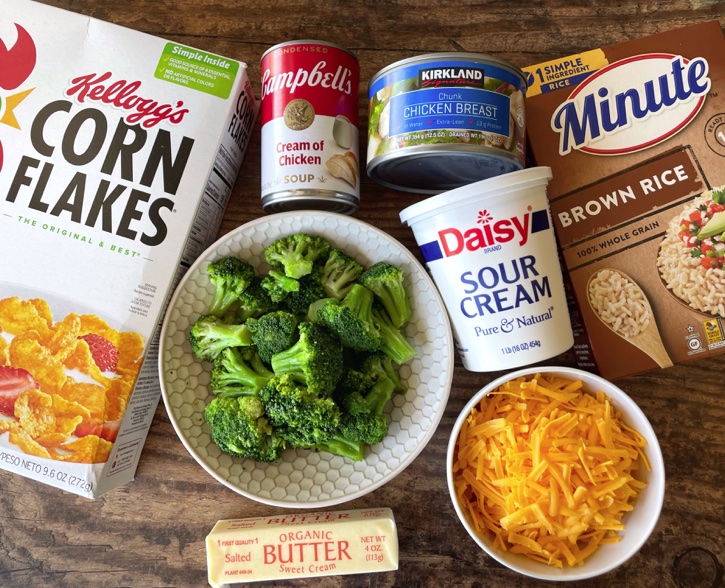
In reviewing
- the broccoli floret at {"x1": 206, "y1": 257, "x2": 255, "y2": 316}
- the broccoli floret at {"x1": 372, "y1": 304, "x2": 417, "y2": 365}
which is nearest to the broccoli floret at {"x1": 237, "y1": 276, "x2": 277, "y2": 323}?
the broccoli floret at {"x1": 206, "y1": 257, "x2": 255, "y2": 316}

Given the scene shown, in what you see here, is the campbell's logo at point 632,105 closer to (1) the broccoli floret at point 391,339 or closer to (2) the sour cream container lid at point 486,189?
(2) the sour cream container lid at point 486,189

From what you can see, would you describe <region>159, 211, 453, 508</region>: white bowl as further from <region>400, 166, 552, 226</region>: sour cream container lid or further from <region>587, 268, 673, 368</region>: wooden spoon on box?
<region>587, 268, 673, 368</region>: wooden spoon on box

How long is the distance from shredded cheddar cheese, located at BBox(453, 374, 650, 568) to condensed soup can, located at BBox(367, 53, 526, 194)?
0.50m

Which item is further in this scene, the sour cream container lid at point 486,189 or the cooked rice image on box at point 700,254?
the cooked rice image on box at point 700,254

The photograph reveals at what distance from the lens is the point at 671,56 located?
112 cm

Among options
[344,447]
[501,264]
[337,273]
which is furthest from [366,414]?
[501,264]

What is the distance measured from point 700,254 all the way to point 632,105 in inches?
14.1

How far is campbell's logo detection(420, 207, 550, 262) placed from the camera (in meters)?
0.98

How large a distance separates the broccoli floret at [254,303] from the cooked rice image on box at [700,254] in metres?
0.88

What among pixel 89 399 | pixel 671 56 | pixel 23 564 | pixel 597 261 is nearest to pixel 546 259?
pixel 597 261

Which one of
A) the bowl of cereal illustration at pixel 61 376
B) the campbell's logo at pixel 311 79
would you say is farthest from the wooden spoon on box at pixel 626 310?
the bowl of cereal illustration at pixel 61 376

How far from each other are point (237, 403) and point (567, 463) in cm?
68

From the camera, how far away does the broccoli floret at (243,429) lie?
3.36 ft

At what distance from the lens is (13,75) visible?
106 cm
